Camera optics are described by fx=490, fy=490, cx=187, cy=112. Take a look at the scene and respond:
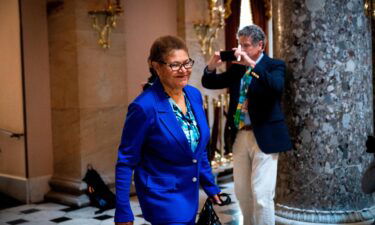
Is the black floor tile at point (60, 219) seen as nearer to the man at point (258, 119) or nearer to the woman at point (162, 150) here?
the man at point (258, 119)

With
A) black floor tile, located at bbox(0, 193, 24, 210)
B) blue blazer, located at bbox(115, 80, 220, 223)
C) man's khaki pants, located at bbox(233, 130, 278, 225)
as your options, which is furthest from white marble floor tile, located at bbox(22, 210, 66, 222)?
blue blazer, located at bbox(115, 80, 220, 223)

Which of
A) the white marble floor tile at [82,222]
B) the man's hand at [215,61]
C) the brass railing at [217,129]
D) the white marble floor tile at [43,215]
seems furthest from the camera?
the brass railing at [217,129]

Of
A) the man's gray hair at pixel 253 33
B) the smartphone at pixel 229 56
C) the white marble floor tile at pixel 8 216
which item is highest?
the man's gray hair at pixel 253 33

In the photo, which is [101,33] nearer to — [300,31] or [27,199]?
[27,199]

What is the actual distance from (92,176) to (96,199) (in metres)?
0.29

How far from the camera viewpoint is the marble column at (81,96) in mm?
5676

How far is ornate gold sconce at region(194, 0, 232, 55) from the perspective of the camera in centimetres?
671

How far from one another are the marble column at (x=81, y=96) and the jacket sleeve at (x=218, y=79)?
242cm

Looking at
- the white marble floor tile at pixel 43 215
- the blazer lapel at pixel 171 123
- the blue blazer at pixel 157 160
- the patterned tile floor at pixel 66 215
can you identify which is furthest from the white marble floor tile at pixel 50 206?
the blazer lapel at pixel 171 123

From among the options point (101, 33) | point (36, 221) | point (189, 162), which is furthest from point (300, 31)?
point (36, 221)

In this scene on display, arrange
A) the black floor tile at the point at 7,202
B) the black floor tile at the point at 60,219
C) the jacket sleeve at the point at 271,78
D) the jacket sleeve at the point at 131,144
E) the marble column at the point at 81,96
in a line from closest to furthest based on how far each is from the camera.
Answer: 1. the jacket sleeve at the point at 131,144
2. the jacket sleeve at the point at 271,78
3. the black floor tile at the point at 60,219
4. the marble column at the point at 81,96
5. the black floor tile at the point at 7,202

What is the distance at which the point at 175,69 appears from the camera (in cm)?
229

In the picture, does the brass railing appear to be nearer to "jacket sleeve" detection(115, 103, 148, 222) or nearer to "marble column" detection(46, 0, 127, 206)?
"marble column" detection(46, 0, 127, 206)

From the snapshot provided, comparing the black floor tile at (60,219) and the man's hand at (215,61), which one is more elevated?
the man's hand at (215,61)
